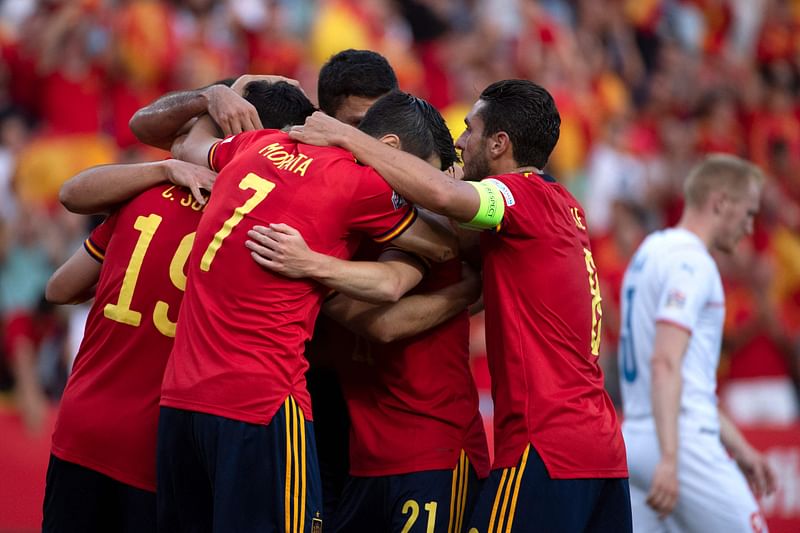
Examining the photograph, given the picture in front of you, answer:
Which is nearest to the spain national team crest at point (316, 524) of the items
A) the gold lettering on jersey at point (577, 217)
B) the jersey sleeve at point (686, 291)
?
the gold lettering on jersey at point (577, 217)

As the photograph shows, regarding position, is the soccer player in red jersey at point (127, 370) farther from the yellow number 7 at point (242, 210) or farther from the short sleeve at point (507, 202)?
the short sleeve at point (507, 202)

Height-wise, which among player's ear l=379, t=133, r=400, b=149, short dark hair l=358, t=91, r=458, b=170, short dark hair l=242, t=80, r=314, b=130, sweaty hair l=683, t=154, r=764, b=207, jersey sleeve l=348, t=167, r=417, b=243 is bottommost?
jersey sleeve l=348, t=167, r=417, b=243

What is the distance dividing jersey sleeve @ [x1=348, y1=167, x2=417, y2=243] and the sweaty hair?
2.45m

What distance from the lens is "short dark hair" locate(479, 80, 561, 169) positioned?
4758 millimetres

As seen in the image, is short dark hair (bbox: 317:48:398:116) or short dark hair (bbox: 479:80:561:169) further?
short dark hair (bbox: 317:48:398:116)

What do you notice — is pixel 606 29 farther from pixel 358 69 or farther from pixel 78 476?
pixel 78 476

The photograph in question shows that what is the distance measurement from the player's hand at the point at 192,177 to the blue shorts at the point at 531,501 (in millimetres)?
1636

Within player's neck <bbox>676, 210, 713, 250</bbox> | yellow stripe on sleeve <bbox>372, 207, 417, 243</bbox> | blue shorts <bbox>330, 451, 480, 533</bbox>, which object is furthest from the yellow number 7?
player's neck <bbox>676, 210, 713, 250</bbox>

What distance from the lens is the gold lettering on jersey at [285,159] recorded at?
4.47 meters

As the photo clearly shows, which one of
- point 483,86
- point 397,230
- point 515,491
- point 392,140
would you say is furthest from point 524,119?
point 483,86

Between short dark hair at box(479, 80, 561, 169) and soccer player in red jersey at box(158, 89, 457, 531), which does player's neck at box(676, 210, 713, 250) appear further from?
soccer player in red jersey at box(158, 89, 457, 531)

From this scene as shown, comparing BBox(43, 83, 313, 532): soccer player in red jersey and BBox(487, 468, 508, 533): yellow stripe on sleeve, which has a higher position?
BBox(43, 83, 313, 532): soccer player in red jersey

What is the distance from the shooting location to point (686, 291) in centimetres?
605

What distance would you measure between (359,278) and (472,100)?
7891 millimetres
